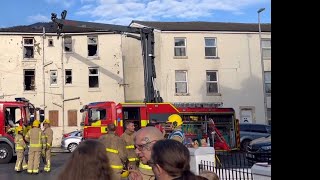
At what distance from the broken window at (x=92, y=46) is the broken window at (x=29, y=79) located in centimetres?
460

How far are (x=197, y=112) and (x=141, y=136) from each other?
1562 cm

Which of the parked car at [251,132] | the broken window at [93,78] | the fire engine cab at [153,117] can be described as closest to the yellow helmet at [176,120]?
the fire engine cab at [153,117]

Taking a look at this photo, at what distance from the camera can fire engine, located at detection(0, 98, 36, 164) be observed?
1909cm

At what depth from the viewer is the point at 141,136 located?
3.96 metres

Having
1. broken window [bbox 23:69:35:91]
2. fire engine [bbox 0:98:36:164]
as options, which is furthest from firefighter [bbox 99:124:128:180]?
broken window [bbox 23:69:35:91]

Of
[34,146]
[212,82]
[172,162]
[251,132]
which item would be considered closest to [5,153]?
[34,146]

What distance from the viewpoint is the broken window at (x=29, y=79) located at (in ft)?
109

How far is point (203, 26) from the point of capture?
1428 inches

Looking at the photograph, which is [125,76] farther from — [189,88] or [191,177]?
[191,177]

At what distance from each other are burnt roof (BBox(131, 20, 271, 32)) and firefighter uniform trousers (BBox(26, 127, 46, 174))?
20.8 meters

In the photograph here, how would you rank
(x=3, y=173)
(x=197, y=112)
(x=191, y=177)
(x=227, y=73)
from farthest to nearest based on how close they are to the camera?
(x=227, y=73), (x=197, y=112), (x=3, y=173), (x=191, y=177)

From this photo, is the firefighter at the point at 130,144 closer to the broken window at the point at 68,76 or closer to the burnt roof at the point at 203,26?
the broken window at the point at 68,76
